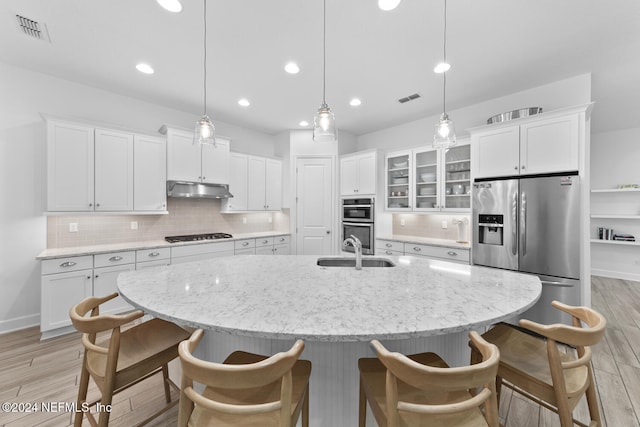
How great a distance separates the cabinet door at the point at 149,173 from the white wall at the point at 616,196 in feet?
26.3

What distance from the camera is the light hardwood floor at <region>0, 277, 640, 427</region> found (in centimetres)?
174

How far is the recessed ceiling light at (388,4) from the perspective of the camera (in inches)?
75.9

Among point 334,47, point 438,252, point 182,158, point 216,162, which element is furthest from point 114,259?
point 438,252

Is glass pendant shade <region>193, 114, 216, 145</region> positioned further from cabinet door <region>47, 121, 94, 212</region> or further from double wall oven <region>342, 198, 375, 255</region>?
double wall oven <region>342, 198, 375, 255</region>

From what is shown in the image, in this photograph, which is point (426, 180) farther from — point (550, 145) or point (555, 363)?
point (555, 363)

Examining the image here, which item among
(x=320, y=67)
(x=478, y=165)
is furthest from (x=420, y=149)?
(x=320, y=67)

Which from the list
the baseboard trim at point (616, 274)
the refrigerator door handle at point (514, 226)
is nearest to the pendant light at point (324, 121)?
the refrigerator door handle at point (514, 226)

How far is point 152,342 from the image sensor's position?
1502mm

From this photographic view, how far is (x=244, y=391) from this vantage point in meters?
1.10

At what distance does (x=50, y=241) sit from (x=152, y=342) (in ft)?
9.22

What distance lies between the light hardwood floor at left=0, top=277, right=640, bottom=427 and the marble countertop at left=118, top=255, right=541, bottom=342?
908 mm

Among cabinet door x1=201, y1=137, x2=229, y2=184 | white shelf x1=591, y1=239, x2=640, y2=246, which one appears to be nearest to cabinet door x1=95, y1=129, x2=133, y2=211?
cabinet door x1=201, y1=137, x2=229, y2=184

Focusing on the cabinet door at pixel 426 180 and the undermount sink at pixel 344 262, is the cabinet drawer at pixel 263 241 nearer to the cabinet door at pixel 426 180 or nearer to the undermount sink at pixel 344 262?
the undermount sink at pixel 344 262

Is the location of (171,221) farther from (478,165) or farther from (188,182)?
(478,165)
